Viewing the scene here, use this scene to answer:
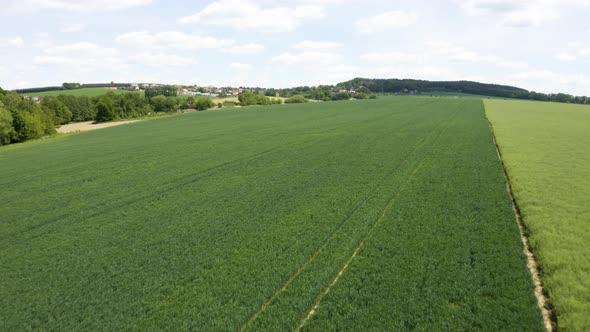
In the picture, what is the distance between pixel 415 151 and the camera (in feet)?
86.7

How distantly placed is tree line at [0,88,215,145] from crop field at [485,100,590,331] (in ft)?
213

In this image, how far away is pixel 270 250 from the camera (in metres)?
11.5

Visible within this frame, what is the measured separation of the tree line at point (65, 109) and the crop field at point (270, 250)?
38.7 meters

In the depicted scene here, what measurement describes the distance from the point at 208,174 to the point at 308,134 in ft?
63.4

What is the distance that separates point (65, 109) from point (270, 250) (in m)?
93.7

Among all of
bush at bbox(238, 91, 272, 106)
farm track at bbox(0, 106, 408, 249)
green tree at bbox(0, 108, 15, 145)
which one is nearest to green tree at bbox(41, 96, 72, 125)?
green tree at bbox(0, 108, 15, 145)

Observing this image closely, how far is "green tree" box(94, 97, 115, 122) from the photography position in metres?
84.6

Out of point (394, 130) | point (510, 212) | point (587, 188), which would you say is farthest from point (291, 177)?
point (394, 130)

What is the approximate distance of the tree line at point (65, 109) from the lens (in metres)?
51.3

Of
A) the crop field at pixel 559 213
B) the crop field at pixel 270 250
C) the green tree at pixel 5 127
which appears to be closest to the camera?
the crop field at pixel 270 250

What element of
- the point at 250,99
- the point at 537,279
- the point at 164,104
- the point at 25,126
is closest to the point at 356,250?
the point at 537,279

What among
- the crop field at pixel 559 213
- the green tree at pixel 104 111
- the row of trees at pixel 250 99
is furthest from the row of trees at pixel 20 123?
the row of trees at pixel 250 99

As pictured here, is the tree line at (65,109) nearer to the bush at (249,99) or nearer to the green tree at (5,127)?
the green tree at (5,127)

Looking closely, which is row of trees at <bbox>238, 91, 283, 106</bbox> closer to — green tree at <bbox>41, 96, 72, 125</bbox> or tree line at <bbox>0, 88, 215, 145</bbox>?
tree line at <bbox>0, 88, 215, 145</bbox>
